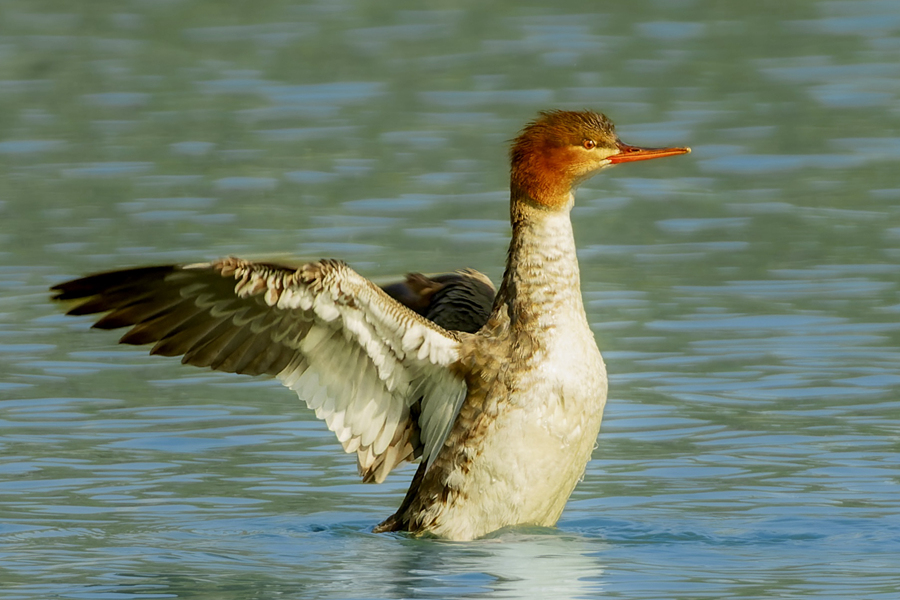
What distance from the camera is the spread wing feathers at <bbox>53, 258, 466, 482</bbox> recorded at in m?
7.17

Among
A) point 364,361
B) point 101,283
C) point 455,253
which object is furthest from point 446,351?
point 455,253

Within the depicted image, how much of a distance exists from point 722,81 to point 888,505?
8958 millimetres

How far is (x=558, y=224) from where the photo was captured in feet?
25.8

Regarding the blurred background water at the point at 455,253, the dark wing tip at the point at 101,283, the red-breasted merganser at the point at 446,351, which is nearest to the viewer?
the dark wing tip at the point at 101,283

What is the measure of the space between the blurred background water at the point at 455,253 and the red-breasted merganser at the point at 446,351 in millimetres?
307

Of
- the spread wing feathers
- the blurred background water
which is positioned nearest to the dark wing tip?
the spread wing feathers

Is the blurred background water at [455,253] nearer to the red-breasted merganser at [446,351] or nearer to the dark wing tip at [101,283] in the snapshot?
the red-breasted merganser at [446,351]

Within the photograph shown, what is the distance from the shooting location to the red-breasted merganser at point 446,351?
729cm

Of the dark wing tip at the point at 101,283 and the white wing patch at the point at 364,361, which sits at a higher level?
the dark wing tip at the point at 101,283

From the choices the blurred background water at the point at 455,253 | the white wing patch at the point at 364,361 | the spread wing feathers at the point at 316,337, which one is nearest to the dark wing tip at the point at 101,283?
the spread wing feathers at the point at 316,337

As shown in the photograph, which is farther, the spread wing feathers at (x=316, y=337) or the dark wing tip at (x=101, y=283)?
the spread wing feathers at (x=316, y=337)

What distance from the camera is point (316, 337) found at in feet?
24.8

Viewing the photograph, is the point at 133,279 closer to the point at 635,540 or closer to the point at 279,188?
the point at 635,540

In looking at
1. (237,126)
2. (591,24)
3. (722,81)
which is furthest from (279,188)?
(591,24)
